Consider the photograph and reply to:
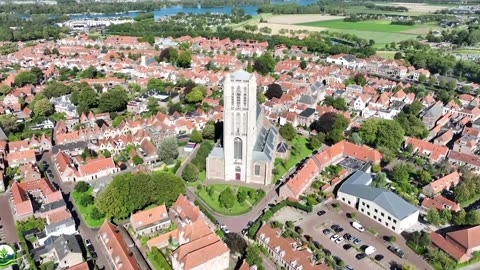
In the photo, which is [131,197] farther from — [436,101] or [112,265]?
[436,101]

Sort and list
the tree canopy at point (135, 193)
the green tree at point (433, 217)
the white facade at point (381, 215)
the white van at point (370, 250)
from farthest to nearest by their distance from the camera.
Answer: the tree canopy at point (135, 193) < the green tree at point (433, 217) < the white facade at point (381, 215) < the white van at point (370, 250)

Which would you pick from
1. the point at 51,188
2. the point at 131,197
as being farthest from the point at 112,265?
the point at 51,188

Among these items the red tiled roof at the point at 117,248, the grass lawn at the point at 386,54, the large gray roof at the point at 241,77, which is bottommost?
the red tiled roof at the point at 117,248

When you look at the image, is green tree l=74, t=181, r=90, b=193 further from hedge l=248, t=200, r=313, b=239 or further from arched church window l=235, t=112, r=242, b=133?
hedge l=248, t=200, r=313, b=239

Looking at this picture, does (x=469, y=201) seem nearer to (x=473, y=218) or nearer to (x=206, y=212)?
(x=473, y=218)

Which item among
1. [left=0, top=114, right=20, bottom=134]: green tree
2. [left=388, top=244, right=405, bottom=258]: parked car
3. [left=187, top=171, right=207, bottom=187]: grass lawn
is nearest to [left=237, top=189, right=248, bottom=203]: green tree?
[left=187, top=171, right=207, bottom=187]: grass lawn

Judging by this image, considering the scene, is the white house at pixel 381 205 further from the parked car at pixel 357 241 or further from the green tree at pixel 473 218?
the green tree at pixel 473 218

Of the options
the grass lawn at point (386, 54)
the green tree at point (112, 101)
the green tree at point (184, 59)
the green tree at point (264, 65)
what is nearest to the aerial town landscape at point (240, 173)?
the green tree at point (112, 101)
